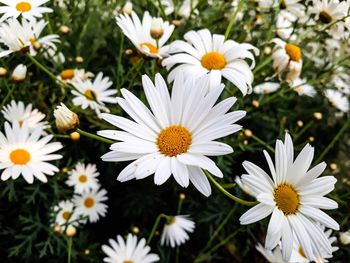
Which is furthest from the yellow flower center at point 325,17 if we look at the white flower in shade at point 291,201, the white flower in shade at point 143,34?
the white flower in shade at point 291,201

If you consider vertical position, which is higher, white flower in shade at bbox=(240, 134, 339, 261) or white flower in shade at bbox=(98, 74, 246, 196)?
white flower in shade at bbox=(98, 74, 246, 196)

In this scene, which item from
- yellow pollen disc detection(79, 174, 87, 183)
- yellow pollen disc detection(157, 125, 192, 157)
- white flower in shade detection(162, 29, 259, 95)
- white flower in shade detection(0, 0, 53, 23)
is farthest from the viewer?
yellow pollen disc detection(79, 174, 87, 183)

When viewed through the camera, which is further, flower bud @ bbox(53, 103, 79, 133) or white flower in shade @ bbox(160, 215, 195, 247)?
white flower in shade @ bbox(160, 215, 195, 247)

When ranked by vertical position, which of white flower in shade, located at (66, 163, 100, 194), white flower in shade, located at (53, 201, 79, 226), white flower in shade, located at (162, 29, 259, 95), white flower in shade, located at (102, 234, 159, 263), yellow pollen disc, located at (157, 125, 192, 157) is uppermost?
white flower in shade, located at (162, 29, 259, 95)

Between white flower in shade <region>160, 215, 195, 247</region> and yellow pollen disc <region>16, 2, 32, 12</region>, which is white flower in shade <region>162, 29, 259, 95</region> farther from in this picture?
white flower in shade <region>160, 215, 195, 247</region>

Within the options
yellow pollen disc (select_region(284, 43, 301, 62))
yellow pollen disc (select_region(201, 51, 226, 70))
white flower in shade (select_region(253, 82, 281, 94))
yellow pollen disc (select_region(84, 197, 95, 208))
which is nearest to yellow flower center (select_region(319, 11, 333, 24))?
yellow pollen disc (select_region(284, 43, 301, 62))

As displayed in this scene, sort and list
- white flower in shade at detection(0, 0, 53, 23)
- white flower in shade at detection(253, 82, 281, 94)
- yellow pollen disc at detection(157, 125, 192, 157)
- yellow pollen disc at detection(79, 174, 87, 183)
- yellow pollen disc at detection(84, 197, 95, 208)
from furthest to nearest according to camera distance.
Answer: white flower in shade at detection(253, 82, 281, 94) → yellow pollen disc at detection(84, 197, 95, 208) → yellow pollen disc at detection(79, 174, 87, 183) → white flower in shade at detection(0, 0, 53, 23) → yellow pollen disc at detection(157, 125, 192, 157)

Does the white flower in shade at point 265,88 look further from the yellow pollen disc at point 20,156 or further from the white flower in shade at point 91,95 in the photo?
the yellow pollen disc at point 20,156
